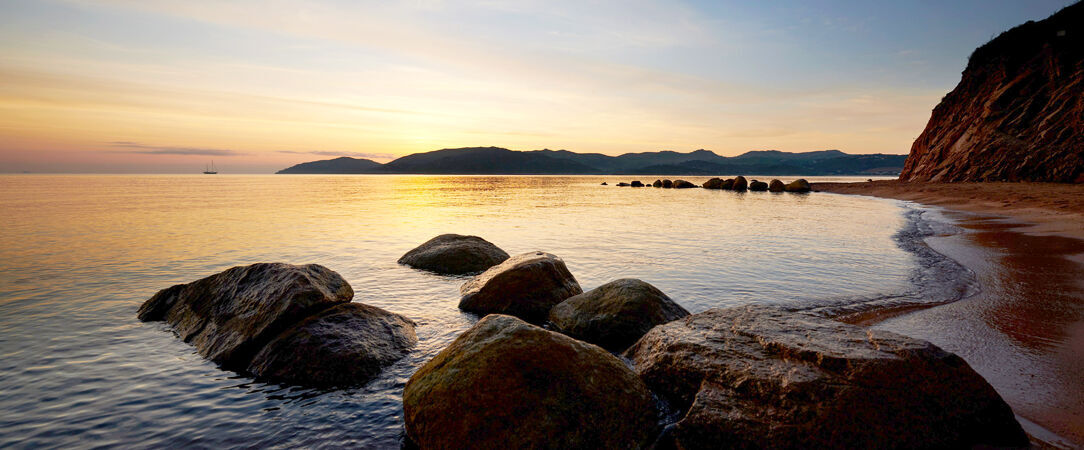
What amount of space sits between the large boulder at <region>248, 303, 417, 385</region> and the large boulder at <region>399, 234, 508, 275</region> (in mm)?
6057

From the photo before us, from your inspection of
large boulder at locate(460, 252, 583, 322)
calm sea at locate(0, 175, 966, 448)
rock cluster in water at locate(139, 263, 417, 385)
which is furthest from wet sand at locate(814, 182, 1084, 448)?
rock cluster in water at locate(139, 263, 417, 385)

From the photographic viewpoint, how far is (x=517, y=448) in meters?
4.41

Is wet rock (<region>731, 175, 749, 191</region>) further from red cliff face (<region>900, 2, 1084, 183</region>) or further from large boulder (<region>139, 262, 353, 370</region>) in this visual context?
large boulder (<region>139, 262, 353, 370</region>)

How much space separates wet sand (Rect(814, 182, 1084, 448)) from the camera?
5301 mm

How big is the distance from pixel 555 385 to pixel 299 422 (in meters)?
3.27

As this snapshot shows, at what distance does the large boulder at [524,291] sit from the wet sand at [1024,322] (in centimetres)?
592

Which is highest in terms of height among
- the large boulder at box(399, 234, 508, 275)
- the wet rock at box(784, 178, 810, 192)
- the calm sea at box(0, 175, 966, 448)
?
the wet rock at box(784, 178, 810, 192)

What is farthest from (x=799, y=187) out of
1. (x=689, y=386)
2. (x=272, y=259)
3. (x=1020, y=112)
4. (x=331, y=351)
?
(x=331, y=351)

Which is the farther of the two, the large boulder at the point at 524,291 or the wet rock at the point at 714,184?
the wet rock at the point at 714,184

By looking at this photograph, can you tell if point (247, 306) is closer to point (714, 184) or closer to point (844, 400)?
point (844, 400)

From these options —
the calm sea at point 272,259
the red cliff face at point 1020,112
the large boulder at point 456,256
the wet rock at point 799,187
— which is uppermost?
the red cliff face at point 1020,112

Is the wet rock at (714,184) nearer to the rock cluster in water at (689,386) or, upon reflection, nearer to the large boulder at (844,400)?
the rock cluster in water at (689,386)

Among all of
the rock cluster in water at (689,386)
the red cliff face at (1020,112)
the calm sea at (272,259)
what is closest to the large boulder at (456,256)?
the calm sea at (272,259)

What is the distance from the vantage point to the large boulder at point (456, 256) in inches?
547
